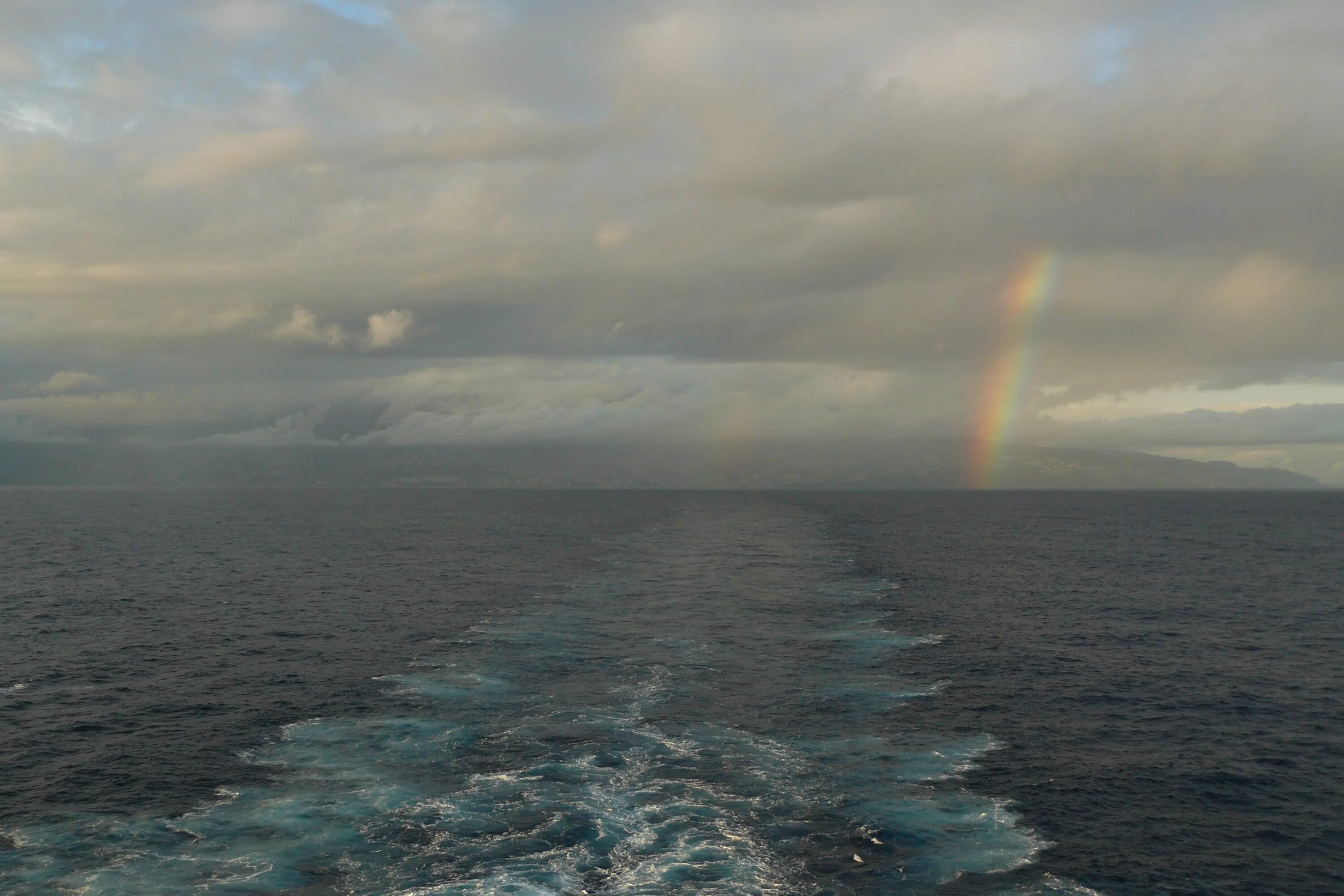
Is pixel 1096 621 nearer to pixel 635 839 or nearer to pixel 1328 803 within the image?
pixel 1328 803

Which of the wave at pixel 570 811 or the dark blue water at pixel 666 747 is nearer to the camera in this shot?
the wave at pixel 570 811

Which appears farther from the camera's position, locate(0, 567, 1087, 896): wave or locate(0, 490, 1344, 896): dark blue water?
locate(0, 490, 1344, 896): dark blue water

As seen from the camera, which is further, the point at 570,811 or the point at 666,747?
the point at 666,747

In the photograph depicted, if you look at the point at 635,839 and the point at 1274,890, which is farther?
the point at 635,839

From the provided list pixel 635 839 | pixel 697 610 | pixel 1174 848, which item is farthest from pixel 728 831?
pixel 697 610

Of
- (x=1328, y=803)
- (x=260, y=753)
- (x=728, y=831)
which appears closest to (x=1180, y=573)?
(x=1328, y=803)

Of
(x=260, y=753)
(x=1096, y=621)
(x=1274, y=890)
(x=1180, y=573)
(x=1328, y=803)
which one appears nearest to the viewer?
(x=1274, y=890)

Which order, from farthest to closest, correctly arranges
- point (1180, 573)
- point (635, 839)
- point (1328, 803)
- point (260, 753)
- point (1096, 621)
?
point (1180, 573) → point (1096, 621) → point (260, 753) → point (1328, 803) → point (635, 839)
